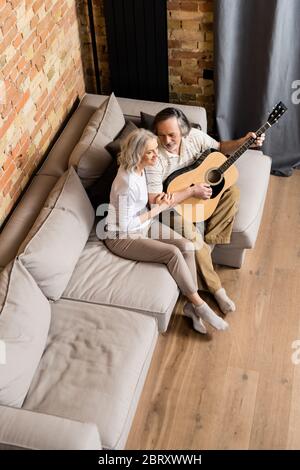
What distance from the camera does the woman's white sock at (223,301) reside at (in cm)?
291

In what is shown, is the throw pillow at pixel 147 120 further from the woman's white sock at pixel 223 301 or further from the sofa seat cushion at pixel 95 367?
the sofa seat cushion at pixel 95 367

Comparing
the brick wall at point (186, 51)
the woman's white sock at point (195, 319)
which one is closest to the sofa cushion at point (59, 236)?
the woman's white sock at point (195, 319)

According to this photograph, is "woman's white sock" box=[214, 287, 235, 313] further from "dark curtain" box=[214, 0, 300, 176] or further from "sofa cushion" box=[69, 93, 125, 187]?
"dark curtain" box=[214, 0, 300, 176]

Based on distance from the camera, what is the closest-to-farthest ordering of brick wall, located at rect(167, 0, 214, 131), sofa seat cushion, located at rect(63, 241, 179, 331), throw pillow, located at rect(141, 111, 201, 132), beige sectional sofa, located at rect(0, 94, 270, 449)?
1. beige sectional sofa, located at rect(0, 94, 270, 449)
2. sofa seat cushion, located at rect(63, 241, 179, 331)
3. throw pillow, located at rect(141, 111, 201, 132)
4. brick wall, located at rect(167, 0, 214, 131)

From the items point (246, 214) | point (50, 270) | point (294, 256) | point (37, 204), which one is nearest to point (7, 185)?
point (37, 204)

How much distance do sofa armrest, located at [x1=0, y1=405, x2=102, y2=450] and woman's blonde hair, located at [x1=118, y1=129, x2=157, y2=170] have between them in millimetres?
1178

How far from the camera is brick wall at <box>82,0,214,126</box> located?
3312mm

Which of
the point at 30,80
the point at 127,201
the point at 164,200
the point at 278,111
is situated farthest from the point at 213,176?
the point at 30,80

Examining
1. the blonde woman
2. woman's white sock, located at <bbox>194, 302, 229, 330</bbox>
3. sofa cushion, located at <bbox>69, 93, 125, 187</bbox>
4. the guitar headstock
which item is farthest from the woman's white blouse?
the guitar headstock

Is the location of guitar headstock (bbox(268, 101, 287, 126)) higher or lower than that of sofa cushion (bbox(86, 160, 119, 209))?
higher

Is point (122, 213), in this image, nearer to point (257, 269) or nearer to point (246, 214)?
point (246, 214)

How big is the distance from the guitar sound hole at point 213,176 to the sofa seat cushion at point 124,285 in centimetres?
58

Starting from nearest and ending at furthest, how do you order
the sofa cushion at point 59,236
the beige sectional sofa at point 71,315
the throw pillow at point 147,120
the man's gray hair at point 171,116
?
the beige sectional sofa at point 71,315 → the sofa cushion at point 59,236 → the man's gray hair at point 171,116 → the throw pillow at point 147,120

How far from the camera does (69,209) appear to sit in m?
2.66
